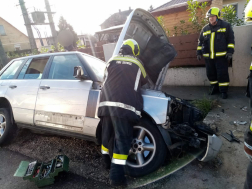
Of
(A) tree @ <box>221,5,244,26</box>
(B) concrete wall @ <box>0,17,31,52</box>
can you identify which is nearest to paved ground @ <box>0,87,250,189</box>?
(A) tree @ <box>221,5,244,26</box>

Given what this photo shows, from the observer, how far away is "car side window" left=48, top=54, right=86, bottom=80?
334 cm

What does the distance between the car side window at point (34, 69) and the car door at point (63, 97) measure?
0.82ft

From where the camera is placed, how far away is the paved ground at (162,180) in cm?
239

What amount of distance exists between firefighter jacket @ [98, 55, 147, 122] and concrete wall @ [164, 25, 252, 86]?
3637mm

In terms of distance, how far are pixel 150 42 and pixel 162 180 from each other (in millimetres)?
2219

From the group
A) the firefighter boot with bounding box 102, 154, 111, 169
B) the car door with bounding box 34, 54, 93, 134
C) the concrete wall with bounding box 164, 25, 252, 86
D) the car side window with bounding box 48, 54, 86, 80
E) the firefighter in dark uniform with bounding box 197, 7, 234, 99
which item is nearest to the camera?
the firefighter boot with bounding box 102, 154, 111, 169

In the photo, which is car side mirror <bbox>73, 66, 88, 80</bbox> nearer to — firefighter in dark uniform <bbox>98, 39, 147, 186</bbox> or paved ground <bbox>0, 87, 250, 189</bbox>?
firefighter in dark uniform <bbox>98, 39, 147, 186</bbox>

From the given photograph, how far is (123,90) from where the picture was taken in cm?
239

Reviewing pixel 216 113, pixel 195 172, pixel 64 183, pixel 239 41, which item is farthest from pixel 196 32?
pixel 64 183

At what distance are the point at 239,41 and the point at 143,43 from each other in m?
2.95

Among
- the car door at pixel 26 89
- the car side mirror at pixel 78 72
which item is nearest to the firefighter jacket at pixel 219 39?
the car side mirror at pixel 78 72

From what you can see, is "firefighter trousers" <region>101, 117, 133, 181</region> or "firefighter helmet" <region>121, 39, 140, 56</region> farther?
"firefighter helmet" <region>121, 39, 140, 56</region>

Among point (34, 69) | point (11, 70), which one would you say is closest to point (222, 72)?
point (34, 69)

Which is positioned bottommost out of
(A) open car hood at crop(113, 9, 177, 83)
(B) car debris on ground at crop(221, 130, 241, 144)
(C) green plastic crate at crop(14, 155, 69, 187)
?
(B) car debris on ground at crop(221, 130, 241, 144)
